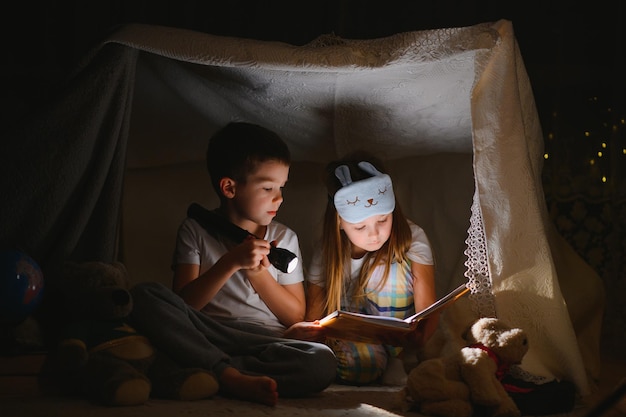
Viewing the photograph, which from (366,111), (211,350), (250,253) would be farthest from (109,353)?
(366,111)

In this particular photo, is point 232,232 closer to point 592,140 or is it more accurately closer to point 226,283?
point 226,283

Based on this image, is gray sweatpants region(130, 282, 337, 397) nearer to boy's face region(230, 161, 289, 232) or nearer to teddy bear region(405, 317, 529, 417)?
teddy bear region(405, 317, 529, 417)

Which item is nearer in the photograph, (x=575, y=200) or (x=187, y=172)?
(x=187, y=172)

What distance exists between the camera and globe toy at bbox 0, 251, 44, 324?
1.57 m

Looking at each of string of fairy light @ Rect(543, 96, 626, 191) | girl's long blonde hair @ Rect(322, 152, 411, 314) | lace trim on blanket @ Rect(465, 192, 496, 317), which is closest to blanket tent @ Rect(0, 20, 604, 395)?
lace trim on blanket @ Rect(465, 192, 496, 317)

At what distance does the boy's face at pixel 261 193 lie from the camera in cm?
194

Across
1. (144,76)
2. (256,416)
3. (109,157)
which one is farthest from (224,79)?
(256,416)

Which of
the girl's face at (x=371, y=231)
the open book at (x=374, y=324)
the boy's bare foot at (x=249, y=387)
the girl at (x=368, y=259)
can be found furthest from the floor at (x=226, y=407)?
the girl's face at (x=371, y=231)

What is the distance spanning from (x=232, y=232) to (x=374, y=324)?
1.44 ft

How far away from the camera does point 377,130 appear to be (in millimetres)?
2209

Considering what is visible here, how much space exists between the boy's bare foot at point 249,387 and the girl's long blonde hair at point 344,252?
456 mm

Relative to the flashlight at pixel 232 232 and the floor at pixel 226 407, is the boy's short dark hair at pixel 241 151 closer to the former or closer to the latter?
the flashlight at pixel 232 232

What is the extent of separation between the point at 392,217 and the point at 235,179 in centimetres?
39

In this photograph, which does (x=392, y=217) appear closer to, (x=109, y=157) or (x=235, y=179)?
(x=235, y=179)
